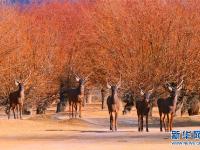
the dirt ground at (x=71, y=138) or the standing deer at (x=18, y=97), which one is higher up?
the standing deer at (x=18, y=97)

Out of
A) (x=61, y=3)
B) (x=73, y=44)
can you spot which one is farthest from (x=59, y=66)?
(x=61, y=3)

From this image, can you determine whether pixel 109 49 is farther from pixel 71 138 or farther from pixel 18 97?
pixel 71 138

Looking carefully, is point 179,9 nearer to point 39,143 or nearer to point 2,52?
point 2,52

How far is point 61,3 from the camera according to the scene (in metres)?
70.7

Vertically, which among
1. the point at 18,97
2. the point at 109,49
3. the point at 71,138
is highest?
the point at 109,49

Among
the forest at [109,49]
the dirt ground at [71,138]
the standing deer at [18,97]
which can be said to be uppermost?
the forest at [109,49]

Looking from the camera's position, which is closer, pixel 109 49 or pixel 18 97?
pixel 18 97

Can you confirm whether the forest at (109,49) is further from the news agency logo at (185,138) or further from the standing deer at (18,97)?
the news agency logo at (185,138)

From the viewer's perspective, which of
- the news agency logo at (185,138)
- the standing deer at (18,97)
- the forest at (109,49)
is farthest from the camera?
the forest at (109,49)

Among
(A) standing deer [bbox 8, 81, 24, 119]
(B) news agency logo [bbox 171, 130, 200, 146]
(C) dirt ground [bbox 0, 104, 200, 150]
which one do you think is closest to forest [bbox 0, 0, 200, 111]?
(A) standing deer [bbox 8, 81, 24, 119]

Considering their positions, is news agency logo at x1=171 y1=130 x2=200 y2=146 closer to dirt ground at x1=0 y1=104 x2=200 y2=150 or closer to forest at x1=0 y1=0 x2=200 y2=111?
dirt ground at x1=0 y1=104 x2=200 y2=150

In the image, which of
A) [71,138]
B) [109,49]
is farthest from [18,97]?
[71,138]

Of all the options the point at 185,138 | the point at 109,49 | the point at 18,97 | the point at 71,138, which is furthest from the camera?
the point at 109,49

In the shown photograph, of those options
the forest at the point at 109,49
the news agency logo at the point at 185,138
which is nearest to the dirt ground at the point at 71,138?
the news agency logo at the point at 185,138
